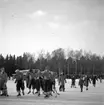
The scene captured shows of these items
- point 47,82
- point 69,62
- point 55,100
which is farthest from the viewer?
point 69,62

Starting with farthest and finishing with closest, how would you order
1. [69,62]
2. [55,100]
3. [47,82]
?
[69,62], [47,82], [55,100]

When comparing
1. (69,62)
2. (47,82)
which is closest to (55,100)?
(47,82)

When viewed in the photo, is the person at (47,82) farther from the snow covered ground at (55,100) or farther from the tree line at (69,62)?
the tree line at (69,62)

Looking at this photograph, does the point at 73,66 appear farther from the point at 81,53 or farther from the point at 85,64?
the point at 81,53

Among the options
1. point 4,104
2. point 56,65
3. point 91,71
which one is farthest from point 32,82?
point 91,71

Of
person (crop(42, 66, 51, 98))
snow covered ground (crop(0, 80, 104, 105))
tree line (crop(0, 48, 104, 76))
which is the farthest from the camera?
tree line (crop(0, 48, 104, 76))

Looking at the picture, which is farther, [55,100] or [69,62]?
[69,62]

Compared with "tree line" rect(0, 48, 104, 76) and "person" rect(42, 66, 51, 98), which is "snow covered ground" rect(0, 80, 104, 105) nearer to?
"person" rect(42, 66, 51, 98)

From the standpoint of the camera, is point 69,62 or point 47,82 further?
point 69,62

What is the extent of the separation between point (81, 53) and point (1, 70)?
111 m

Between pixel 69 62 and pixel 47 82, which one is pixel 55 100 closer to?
pixel 47 82

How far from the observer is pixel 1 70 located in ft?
52.1

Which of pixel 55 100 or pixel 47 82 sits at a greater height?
pixel 47 82

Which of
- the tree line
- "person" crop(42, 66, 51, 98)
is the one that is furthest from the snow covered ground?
the tree line
